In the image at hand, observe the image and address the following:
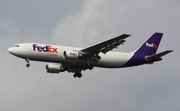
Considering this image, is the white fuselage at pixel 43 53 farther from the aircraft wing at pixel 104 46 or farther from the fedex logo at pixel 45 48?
the aircraft wing at pixel 104 46

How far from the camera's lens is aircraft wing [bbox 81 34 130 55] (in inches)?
2534

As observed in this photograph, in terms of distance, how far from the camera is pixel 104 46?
6600 cm

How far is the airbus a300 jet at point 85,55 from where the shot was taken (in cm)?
6519

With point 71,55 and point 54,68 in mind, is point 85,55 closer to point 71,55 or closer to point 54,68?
point 71,55

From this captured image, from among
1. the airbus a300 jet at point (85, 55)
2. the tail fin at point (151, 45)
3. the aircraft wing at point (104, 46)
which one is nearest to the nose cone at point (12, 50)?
the airbus a300 jet at point (85, 55)

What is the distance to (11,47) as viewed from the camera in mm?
67062

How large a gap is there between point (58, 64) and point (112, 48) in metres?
9.32

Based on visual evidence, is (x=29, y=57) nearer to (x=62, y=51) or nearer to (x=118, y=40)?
(x=62, y=51)

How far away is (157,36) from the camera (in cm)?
7388

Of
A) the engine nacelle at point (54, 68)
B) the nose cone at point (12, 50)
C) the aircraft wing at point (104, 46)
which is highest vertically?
the nose cone at point (12, 50)

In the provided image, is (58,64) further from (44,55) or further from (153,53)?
(153,53)

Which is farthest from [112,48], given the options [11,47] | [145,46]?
Answer: [11,47]

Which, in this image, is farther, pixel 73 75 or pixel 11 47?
pixel 73 75

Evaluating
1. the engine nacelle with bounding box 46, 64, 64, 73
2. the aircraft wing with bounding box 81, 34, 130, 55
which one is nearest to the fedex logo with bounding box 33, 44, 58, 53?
the aircraft wing with bounding box 81, 34, 130, 55
